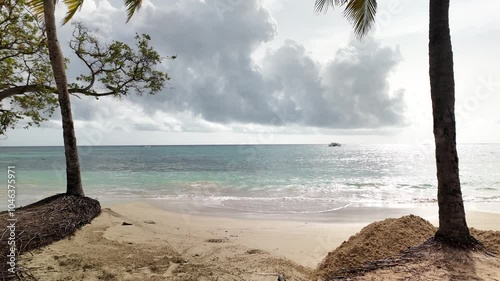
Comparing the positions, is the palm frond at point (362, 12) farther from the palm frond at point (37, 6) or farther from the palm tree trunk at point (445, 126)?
the palm frond at point (37, 6)

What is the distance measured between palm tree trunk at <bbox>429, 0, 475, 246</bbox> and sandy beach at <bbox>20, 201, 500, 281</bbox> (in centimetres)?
103

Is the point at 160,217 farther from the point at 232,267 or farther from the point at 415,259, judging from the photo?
the point at 415,259

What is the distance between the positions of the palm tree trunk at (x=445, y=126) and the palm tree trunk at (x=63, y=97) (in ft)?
31.0

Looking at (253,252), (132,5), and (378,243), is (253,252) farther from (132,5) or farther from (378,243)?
(132,5)

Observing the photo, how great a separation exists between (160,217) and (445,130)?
962 cm

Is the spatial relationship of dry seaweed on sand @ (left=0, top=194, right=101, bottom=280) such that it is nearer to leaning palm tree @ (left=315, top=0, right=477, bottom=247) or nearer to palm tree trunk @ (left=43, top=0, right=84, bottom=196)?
palm tree trunk @ (left=43, top=0, right=84, bottom=196)

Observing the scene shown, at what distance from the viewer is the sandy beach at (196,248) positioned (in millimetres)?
5320

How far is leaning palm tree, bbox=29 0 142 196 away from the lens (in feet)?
29.7

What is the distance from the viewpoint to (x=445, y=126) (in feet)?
17.4

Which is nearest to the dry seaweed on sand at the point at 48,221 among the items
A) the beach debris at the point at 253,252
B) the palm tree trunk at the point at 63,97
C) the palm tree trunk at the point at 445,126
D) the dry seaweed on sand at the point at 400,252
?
the palm tree trunk at the point at 63,97

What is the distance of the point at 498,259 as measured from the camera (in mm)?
4828

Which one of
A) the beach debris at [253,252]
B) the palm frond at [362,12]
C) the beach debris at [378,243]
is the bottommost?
the beach debris at [253,252]

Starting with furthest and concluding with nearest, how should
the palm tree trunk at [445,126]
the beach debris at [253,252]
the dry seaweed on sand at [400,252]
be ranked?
the beach debris at [253,252], the palm tree trunk at [445,126], the dry seaweed on sand at [400,252]

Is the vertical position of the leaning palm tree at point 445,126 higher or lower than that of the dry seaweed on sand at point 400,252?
higher
